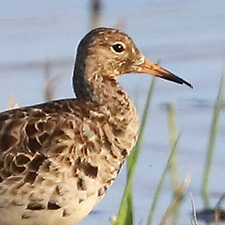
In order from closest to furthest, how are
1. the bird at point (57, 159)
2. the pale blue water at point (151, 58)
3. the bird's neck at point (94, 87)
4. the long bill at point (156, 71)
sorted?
the bird at point (57, 159) → the bird's neck at point (94, 87) → the long bill at point (156, 71) → the pale blue water at point (151, 58)

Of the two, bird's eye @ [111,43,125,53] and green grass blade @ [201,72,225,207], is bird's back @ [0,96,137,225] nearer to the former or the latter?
bird's eye @ [111,43,125,53]

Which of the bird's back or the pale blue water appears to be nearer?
the bird's back

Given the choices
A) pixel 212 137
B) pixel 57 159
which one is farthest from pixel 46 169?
pixel 212 137

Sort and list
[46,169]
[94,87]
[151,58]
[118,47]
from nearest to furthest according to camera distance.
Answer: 1. [46,169]
2. [94,87]
3. [118,47]
4. [151,58]

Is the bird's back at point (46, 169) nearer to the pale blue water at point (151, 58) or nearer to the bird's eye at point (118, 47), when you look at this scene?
the bird's eye at point (118, 47)

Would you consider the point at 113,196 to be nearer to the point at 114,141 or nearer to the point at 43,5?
the point at 114,141

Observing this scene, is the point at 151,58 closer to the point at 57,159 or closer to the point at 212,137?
the point at 212,137

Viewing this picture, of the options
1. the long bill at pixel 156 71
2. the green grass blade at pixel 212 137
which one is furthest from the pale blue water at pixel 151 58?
the long bill at pixel 156 71

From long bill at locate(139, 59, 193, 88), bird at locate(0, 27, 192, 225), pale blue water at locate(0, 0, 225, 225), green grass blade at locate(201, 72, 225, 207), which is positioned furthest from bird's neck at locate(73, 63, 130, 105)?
pale blue water at locate(0, 0, 225, 225)
